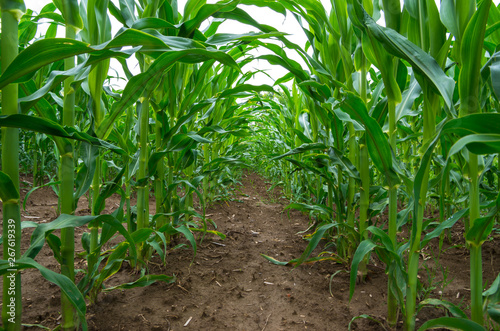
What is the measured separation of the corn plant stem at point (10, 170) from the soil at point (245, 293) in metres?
0.37

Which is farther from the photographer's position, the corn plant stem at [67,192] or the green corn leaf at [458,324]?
the corn plant stem at [67,192]

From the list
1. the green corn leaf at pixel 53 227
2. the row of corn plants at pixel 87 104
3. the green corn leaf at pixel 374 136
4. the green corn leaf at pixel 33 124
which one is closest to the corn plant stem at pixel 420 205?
the green corn leaf at pixel 374 136

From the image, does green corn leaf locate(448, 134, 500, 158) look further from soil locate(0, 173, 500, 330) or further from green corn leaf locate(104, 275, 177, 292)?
green corn leaf locate(104, 275, 177, 292)

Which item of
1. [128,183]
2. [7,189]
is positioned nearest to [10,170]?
[7,189]

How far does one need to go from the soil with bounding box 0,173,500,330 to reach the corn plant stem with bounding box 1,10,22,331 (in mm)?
372

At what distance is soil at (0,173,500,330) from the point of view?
1031 millimetres

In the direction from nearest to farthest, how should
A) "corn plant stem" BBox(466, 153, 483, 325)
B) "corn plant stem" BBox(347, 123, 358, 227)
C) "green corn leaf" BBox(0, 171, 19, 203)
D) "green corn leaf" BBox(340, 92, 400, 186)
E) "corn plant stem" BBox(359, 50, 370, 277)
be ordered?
"green corn leaf" BBox(0, 171, 19, 203) < "corn plant stem" BBox(466, 153, 483, 325) < "green corn leaf" BBox(340, 92, 400, 186) < "corn plant stem" BBox(359, 50, 370, 277) < "corn plant stem" BBox(347, 123, 358, 227)

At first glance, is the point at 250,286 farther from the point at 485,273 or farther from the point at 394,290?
the point at 485,273

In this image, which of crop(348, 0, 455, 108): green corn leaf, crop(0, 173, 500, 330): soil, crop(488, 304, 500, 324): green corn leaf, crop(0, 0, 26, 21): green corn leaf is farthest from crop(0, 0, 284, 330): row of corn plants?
crop(488, 304, 500, 324): green corn leaf

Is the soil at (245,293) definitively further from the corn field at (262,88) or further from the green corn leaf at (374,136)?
the green corn leaf at (374,136)

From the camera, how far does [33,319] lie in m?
0.96

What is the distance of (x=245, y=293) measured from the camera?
129 cm

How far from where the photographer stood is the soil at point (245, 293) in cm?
103

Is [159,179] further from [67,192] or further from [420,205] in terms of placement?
[420,205]
